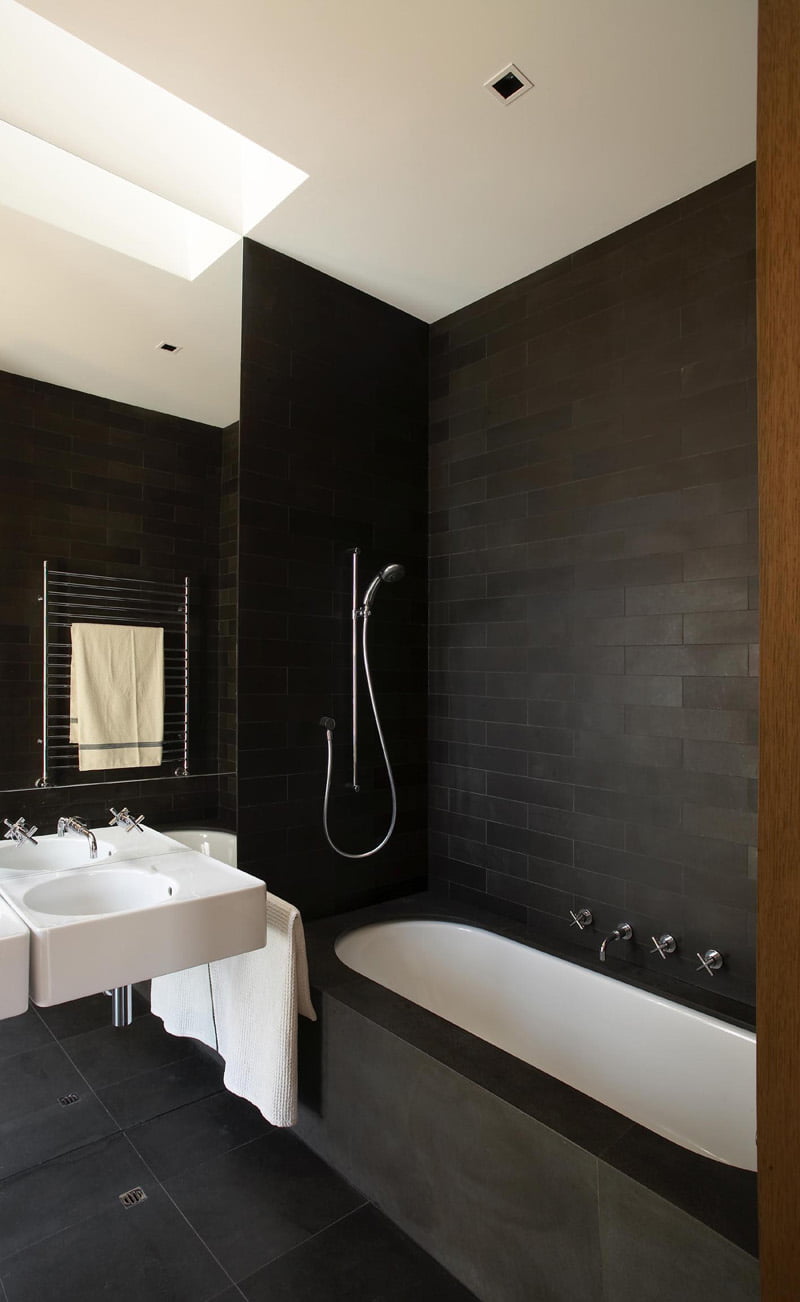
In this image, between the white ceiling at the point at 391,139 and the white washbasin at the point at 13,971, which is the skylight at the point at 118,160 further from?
the white washbasin at the point at 13,971

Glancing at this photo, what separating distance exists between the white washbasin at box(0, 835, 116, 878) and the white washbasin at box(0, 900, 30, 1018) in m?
0.40

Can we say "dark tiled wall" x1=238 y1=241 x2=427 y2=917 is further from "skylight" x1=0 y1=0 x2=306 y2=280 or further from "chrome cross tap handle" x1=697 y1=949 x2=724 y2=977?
"chrome cross tap handle" x1=697 y1=949 x2=724 y2=977

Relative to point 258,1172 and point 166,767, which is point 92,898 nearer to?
point 166,767

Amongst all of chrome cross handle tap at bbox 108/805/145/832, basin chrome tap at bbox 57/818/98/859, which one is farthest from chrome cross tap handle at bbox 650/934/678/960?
basin chrome tap at bbox 57/818/98/859

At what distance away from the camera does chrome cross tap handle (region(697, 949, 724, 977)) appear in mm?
2188

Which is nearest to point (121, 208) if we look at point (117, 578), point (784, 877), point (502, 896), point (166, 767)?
point (117, 578)

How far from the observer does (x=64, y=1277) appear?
5.79ft

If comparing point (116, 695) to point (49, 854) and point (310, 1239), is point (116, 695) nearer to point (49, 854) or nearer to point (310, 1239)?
point (49, 854)

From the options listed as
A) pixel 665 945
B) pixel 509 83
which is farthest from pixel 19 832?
pixel 509 83

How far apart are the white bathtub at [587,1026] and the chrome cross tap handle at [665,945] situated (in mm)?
159

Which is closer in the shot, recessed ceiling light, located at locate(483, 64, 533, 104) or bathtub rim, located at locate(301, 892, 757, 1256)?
bathtub rim, located at locate(301, 892, 757, 1256)

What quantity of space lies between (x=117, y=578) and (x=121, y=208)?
117cm

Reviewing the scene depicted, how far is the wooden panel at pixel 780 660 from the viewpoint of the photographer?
0.89 m

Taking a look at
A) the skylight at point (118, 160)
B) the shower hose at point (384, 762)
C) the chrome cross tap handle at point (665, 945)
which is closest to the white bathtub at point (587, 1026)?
the chrome cross tap handle at point (665, 945)
